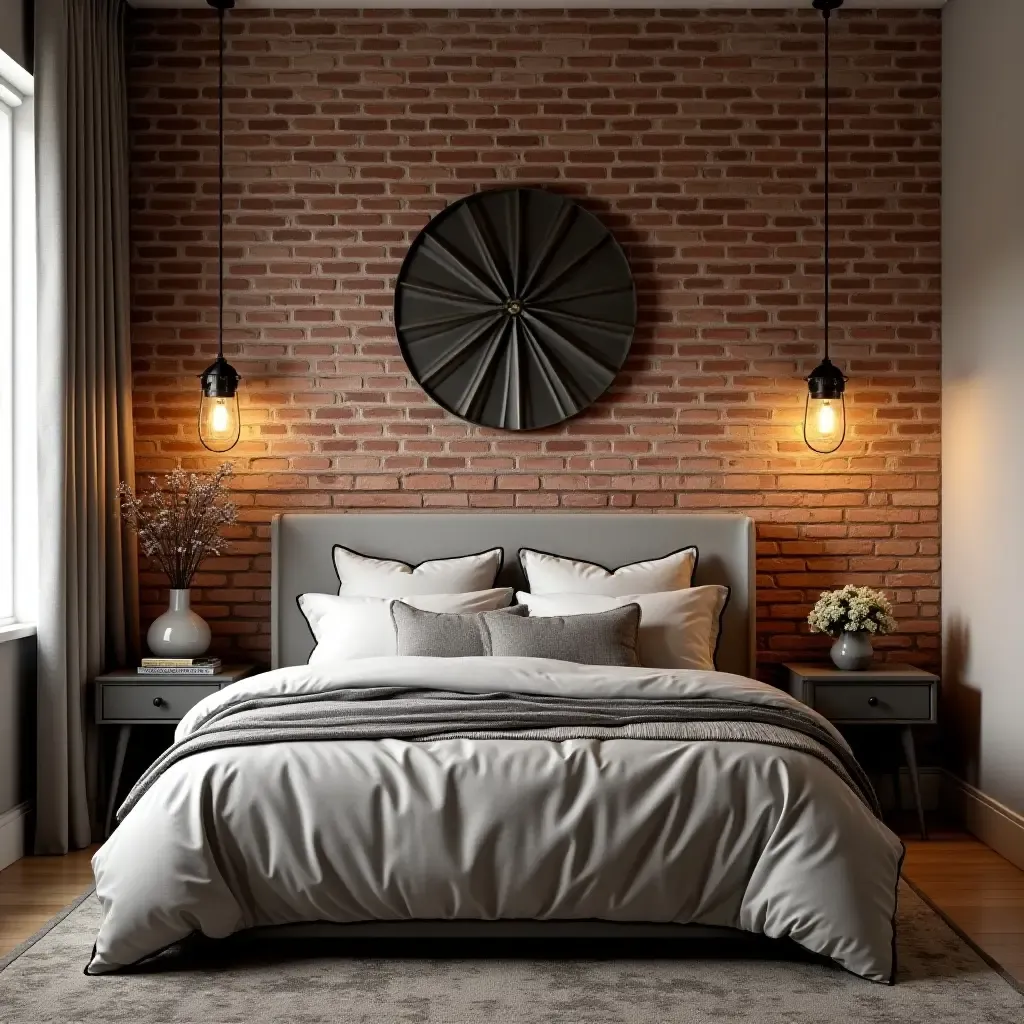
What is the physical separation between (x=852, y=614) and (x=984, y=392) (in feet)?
3.22

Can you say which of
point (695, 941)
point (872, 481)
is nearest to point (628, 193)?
point (872, 481)

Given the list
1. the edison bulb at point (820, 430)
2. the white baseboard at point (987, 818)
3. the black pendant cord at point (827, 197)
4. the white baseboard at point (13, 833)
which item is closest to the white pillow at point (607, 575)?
the edison bulb at point (820, 430)

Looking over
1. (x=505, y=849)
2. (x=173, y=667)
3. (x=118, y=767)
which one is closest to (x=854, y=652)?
(x=505, y=849)

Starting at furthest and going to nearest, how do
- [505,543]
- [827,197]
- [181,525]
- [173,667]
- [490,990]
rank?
[827,197]
[505,543]
[181,525]
[173,667]
[490,990]

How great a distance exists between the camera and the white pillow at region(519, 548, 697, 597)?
15.3ft

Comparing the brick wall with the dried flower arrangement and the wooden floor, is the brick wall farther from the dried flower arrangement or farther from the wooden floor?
the wooden floor

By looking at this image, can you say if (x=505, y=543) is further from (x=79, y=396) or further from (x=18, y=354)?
(x=18, y=354)

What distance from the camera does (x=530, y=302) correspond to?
5.01 meters

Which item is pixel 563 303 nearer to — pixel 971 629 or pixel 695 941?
pixel 971 629

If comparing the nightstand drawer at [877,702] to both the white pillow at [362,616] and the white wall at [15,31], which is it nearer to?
the white pillow at [362,616]

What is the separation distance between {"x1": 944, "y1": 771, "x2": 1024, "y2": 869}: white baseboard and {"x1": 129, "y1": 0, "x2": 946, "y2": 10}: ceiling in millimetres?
3201

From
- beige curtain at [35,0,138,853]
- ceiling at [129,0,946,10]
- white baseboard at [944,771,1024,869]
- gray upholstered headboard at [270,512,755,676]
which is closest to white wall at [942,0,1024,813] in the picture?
white baseboard at [944,771,1024,869]

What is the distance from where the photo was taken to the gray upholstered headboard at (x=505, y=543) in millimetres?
4902

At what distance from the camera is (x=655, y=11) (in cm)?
505
